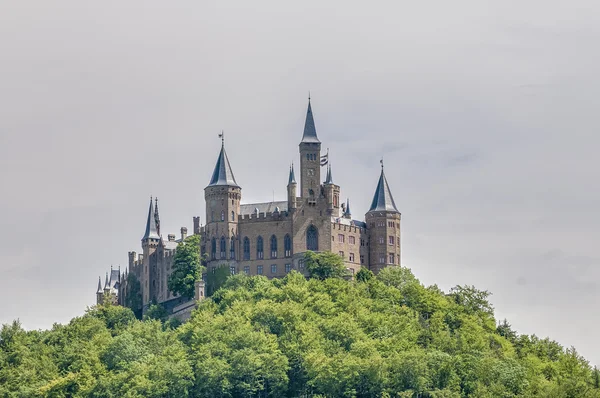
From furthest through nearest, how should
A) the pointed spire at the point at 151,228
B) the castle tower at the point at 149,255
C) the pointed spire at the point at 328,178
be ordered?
the pointed spire at the point at 151,228 → the castle tower at the point at 149,255 → the pointed spire at the point at 328,178

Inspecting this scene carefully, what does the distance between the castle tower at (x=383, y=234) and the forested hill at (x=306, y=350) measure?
2764 mm

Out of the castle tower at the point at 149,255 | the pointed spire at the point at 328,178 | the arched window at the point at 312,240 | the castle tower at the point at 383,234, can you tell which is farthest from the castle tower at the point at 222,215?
the castle tower at the point at 383,234

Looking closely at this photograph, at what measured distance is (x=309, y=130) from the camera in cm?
14438

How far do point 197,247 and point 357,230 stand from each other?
1556 centimetres

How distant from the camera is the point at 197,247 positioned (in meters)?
143

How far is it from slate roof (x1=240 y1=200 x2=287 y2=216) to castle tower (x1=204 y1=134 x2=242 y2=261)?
1.00 m

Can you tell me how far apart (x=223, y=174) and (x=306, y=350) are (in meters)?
28.1

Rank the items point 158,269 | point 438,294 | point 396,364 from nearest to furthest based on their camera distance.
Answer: point 396,364 < point 438,294 < point 158,269

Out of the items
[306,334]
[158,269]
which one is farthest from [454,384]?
[158,269]

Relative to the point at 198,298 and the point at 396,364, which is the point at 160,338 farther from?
the point at 396,364

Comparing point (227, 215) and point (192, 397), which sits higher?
point (227, 215)

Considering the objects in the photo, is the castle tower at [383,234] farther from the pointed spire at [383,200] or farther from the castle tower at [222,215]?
the castle tower at [222,215]

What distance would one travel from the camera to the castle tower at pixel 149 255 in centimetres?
15262

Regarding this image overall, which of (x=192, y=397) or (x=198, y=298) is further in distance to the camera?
(x=198, y=298)
